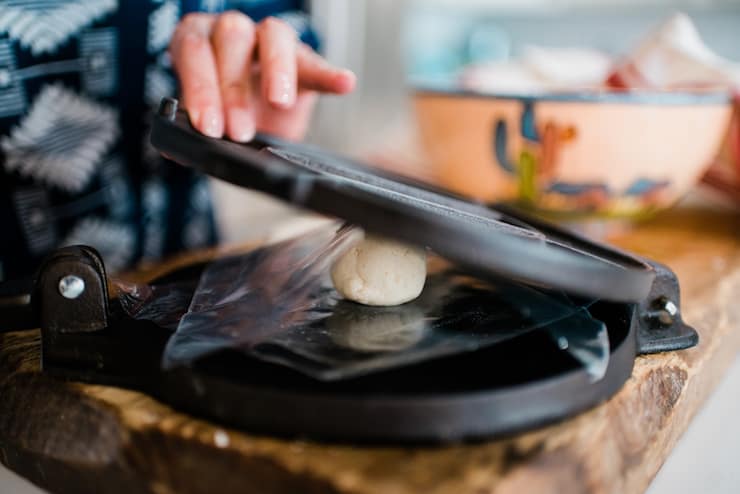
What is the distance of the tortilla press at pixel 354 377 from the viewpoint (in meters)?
0.27

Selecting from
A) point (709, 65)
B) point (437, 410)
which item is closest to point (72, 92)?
point (437, 410)

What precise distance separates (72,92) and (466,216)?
42cm

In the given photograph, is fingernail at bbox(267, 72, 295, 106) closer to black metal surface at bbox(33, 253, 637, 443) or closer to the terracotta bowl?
black metal surface at bbox(33, 253, 637, 443)

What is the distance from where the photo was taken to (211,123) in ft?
1.36

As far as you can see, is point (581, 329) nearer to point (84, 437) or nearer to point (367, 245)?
point (367, 245)

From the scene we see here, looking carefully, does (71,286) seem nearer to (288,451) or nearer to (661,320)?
(288,451)

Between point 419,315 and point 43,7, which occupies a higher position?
point 43,7

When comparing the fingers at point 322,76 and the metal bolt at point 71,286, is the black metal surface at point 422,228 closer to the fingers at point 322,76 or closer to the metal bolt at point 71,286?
the metal bolt at point 71,286

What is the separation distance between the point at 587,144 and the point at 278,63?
355 millimetres

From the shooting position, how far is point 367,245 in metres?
0.41

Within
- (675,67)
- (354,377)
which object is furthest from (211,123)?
(675,67)

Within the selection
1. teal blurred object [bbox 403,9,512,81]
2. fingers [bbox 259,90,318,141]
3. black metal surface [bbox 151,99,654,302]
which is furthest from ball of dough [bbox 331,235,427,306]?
teal blurred object [bbox 403,9,512,81]

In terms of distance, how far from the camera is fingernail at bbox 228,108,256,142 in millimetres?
462

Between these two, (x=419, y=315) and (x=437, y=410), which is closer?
(x=437, y=410)
